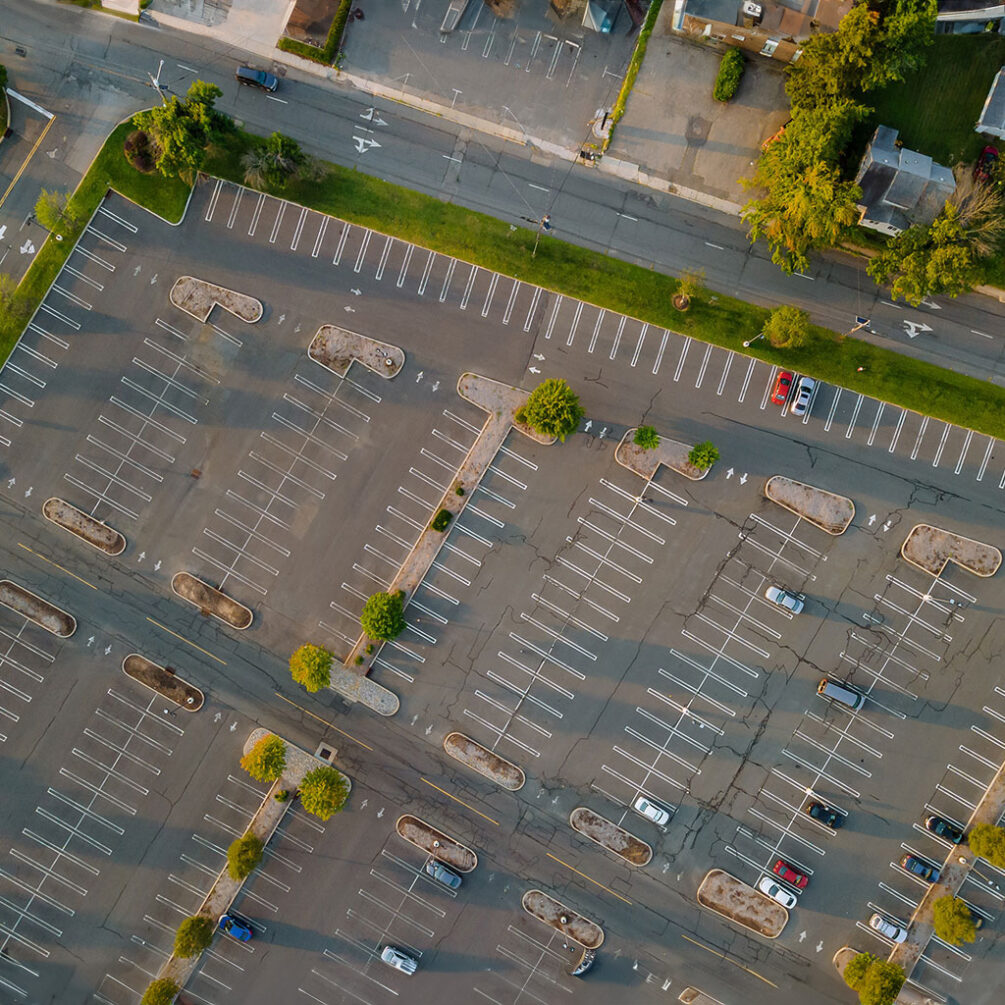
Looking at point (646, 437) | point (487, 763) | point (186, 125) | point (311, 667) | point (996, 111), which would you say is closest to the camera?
point (186, 125)

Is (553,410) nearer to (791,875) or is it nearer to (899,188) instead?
(899,188)

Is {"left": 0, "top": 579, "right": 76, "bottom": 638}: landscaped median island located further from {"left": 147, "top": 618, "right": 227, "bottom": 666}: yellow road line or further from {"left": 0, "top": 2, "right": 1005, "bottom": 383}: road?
{"left": 0, "top": 2, "right": 1005, "bottom": 383}: road

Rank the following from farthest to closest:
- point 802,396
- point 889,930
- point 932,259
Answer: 1. point 802,396
2. point 889,930
3. point 932,259

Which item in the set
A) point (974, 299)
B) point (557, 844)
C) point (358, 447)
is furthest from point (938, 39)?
point (557, 844)

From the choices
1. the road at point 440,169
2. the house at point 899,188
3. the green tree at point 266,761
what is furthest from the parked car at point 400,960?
the house at point 899,188

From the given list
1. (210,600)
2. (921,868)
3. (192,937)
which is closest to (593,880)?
(921,868)

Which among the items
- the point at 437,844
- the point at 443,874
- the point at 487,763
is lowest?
the point at 443,874

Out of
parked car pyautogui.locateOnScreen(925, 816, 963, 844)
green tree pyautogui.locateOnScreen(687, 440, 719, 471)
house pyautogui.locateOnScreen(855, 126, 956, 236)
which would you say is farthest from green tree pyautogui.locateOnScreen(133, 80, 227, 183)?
parked car pyautogui.locateOnScreen(925, 816, 963, 844)
